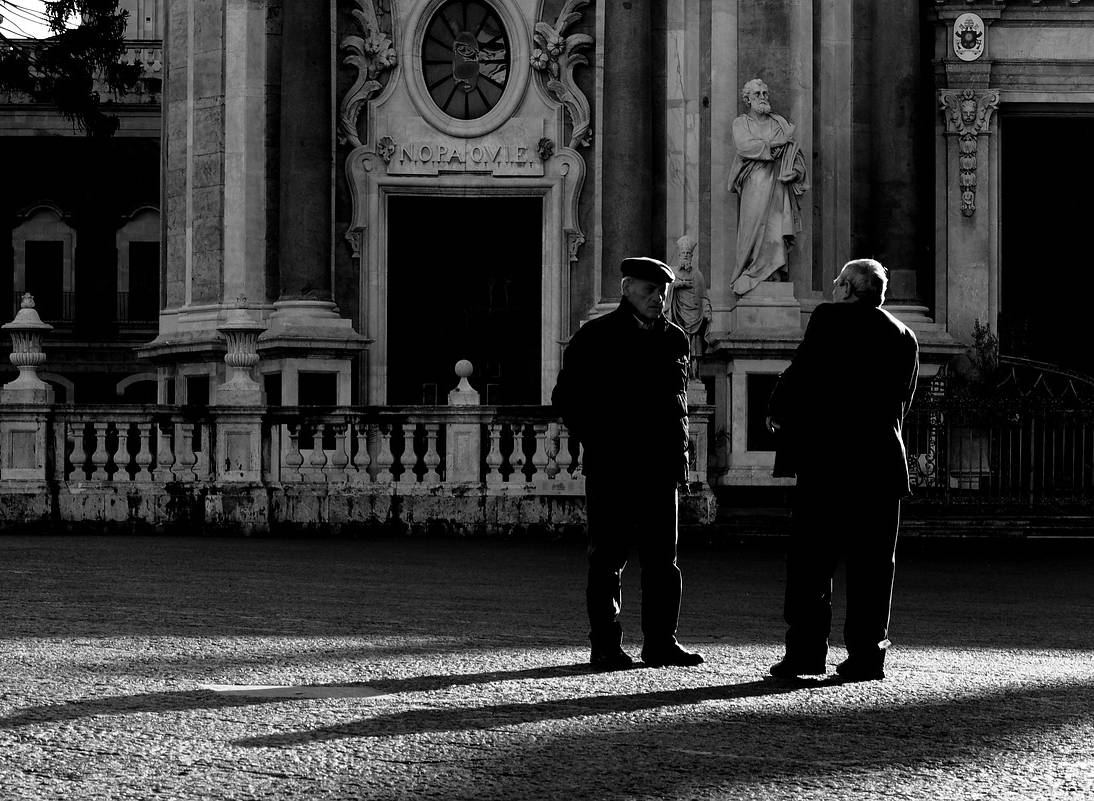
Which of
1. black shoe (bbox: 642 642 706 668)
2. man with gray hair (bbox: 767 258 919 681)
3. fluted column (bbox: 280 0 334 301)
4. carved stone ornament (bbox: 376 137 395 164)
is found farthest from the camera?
carved stone ornament (bbox: 376 137 395 164)

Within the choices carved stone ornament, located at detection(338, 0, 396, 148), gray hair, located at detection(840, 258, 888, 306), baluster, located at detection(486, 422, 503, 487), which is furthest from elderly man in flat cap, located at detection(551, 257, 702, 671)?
carved stone ornament, located at detection(338, 0, 396, 148)

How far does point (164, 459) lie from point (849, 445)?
1228 centimetres

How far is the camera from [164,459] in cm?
2027

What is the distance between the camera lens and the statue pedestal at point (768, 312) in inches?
936

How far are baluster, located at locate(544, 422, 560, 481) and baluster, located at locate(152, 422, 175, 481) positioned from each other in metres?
3.90

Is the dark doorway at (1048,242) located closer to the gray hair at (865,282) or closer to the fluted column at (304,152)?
the fluted column at (304,152)

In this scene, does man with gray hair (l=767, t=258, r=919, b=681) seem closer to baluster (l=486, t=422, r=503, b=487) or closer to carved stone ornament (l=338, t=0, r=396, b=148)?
baluster (l=486, t=422, r=503, b=487)

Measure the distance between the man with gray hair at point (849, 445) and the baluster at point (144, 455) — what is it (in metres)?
12.0

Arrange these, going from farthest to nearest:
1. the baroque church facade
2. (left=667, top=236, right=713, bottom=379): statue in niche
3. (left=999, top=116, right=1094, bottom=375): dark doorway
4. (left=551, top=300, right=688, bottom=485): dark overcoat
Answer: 1. (left=999, top=116, right=1094, bottom=375): dark doorway
2. the baroque church facade
3. (left=667, top=236, right=713, bottom=379): statue in niche
4. (left=551, top=300, right=688, bottom=485): dark overcoat

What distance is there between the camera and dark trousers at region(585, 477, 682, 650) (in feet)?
30.5

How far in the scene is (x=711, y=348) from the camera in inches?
948

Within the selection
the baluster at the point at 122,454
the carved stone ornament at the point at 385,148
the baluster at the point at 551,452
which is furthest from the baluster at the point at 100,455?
the carved stone ornament at the point at 385,148

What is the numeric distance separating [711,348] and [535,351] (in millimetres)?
3238

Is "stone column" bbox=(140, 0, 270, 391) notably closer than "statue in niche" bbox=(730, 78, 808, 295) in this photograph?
No
